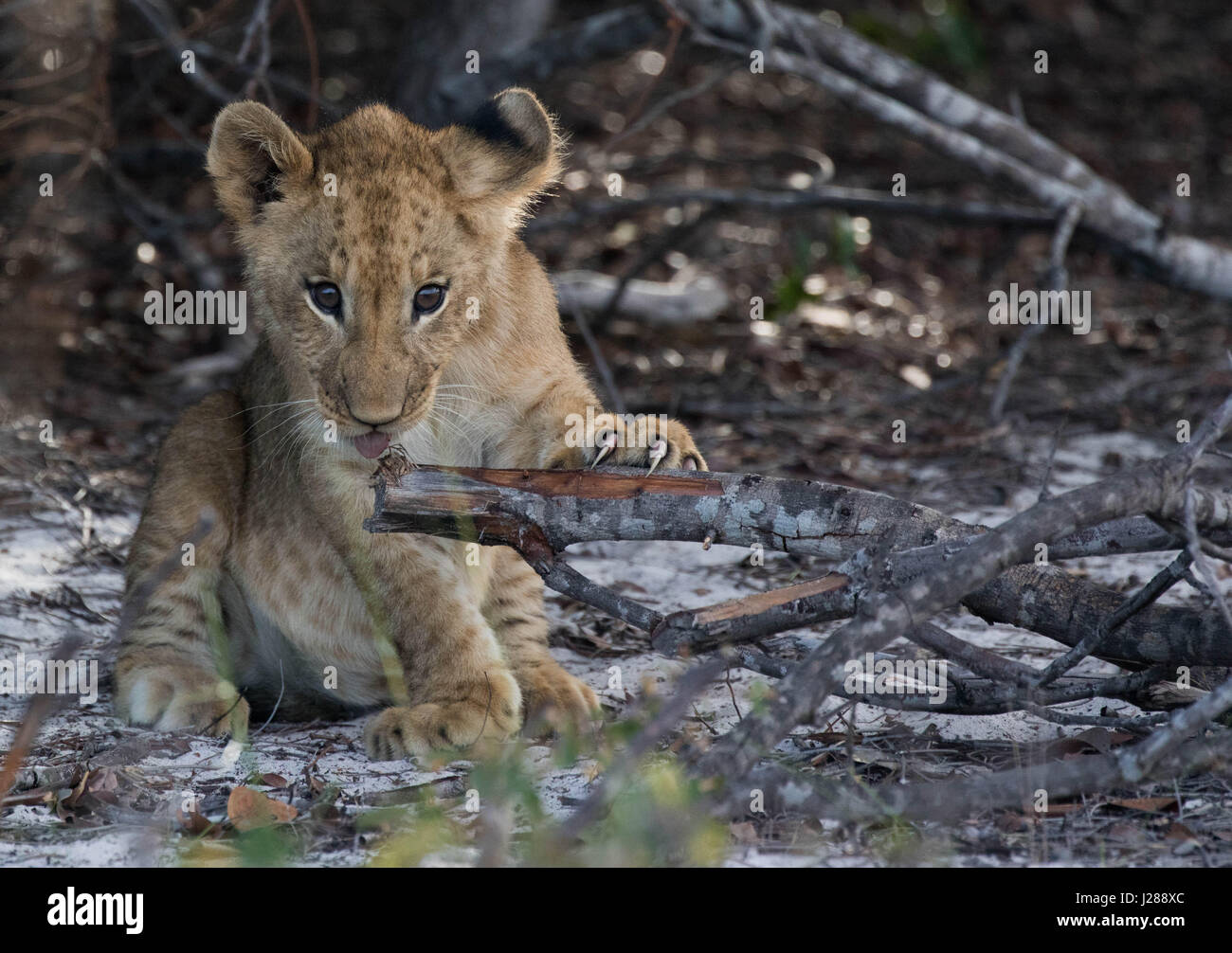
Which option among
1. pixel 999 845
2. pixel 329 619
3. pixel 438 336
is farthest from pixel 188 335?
pixel 999 845

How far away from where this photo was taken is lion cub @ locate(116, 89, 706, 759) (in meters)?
3.66

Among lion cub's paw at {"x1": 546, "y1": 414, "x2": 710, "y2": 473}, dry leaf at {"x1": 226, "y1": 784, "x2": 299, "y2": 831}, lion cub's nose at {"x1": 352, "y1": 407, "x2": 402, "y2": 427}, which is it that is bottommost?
dry leaf at {"x1": 226, "y1": 784, "x2": 299, "y2": 831}

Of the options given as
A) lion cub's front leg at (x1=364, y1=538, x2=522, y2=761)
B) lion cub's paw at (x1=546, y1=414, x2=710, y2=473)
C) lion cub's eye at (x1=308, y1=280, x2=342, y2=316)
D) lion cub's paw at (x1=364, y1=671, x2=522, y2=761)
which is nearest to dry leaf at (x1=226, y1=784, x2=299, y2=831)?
lion cub's paw at (x1=364, y1=671, x2=522, y2=761)

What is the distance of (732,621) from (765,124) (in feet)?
29.1

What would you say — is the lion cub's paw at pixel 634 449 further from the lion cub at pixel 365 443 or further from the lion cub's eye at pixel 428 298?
the lion cub's eye at pixel 428 298

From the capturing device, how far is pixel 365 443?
3.75 metres

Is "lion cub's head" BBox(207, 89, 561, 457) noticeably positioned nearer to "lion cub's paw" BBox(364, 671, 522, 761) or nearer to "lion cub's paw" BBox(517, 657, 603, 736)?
"lion cub's paw" BBox(364, 671, 522, 761)

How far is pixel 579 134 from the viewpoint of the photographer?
1052cm

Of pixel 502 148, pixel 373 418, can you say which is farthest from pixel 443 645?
pixel 502 148

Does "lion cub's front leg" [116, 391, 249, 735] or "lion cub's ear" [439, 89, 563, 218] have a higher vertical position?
"lion cub's ear" [439, 89, 563, 218]

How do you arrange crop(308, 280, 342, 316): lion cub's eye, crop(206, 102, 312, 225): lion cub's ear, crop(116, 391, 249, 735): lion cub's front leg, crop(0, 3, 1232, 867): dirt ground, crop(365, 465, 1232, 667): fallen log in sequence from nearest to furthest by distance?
crop(0, 3, 1232, 867): dirt ground, crop(365, 465, 1232, 667): fallen log, crop(308, 280, 342, 316): lion cub's eye, crop(206, 102, 312, 225): lion cub's ear, crop(116, 391, 249, 735): lion cub's front leg

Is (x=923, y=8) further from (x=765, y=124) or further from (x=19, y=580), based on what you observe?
(x=19, y=580)

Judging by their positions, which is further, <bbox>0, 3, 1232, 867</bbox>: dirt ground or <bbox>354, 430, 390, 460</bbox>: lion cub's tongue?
<bbox>354, 430, 390, 460</bbox>: lion cub's tongue

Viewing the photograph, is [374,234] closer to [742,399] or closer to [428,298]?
[428,298]
